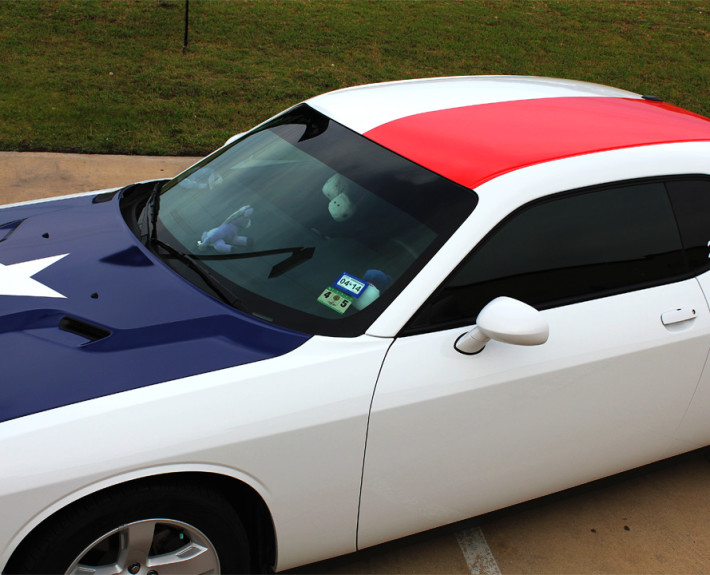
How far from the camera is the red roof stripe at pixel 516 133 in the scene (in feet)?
8.25

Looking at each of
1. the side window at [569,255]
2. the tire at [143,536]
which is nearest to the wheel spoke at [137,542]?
the tire at [143,536]

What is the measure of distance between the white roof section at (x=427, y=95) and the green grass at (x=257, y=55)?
13.9 feet

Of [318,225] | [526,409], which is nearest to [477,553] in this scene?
[526,409]

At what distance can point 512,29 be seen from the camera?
1211 centimetres

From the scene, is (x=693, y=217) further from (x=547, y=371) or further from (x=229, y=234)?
(x=229, y=234)

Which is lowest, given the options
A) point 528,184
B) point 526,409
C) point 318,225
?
point 526,409

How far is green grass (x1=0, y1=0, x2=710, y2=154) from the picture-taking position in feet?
25.7

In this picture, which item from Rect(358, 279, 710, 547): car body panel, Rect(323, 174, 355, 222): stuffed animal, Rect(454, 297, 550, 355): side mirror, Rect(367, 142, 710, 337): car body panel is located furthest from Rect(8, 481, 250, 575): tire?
Rect(323, 174, 355, 222): stuffed animal

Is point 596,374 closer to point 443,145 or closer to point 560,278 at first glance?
point 560,278

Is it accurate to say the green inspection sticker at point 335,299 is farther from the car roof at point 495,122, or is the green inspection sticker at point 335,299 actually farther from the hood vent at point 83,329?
the hood vent at point 83,329

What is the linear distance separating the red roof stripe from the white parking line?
1.36 m

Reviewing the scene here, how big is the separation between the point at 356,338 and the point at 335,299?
18 cm

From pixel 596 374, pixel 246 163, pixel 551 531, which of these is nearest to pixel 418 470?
pixel 596 374

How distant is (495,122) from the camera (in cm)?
280
